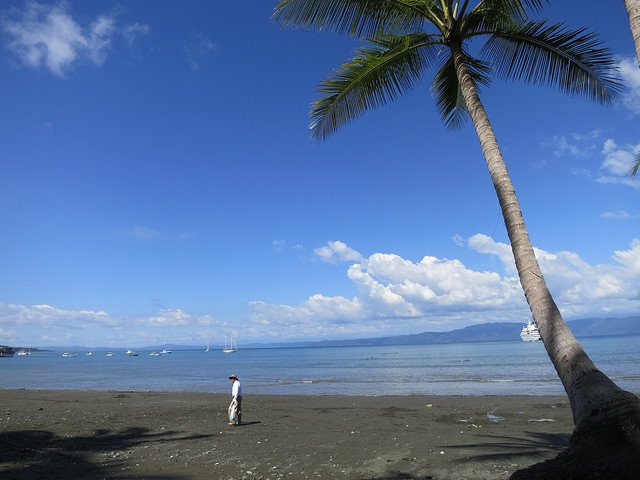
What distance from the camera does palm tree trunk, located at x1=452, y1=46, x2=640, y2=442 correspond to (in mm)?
3963

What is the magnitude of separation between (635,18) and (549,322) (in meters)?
3.08

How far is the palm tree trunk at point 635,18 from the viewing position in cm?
469

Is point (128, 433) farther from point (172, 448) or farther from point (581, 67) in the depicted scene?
point (581, 67)

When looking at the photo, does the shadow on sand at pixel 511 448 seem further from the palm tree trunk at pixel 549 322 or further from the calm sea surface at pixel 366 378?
the calm sea surface at pixel 366 378

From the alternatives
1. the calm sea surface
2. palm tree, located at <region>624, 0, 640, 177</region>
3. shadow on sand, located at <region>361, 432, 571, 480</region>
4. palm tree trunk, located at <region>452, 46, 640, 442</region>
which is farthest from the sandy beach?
the calm sea surface

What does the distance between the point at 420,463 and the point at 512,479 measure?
578 cm

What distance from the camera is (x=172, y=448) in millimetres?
11781

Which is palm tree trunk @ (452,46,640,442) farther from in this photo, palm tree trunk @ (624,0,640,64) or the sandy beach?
the sandy beach

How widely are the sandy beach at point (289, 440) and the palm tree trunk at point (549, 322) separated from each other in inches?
175

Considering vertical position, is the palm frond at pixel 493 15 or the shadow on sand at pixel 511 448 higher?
the palm frond at pixel 493 15

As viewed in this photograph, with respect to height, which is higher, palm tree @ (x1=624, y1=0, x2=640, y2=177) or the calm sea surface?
palm tree @ (x1=624, y1=0, x2=640, y2=177)

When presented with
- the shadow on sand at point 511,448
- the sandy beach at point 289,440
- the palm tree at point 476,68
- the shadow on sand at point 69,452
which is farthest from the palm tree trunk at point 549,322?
the shadow on sand at point 69,452

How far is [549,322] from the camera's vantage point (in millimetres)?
4980

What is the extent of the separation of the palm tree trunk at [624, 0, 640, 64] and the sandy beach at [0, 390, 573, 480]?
6749mm
